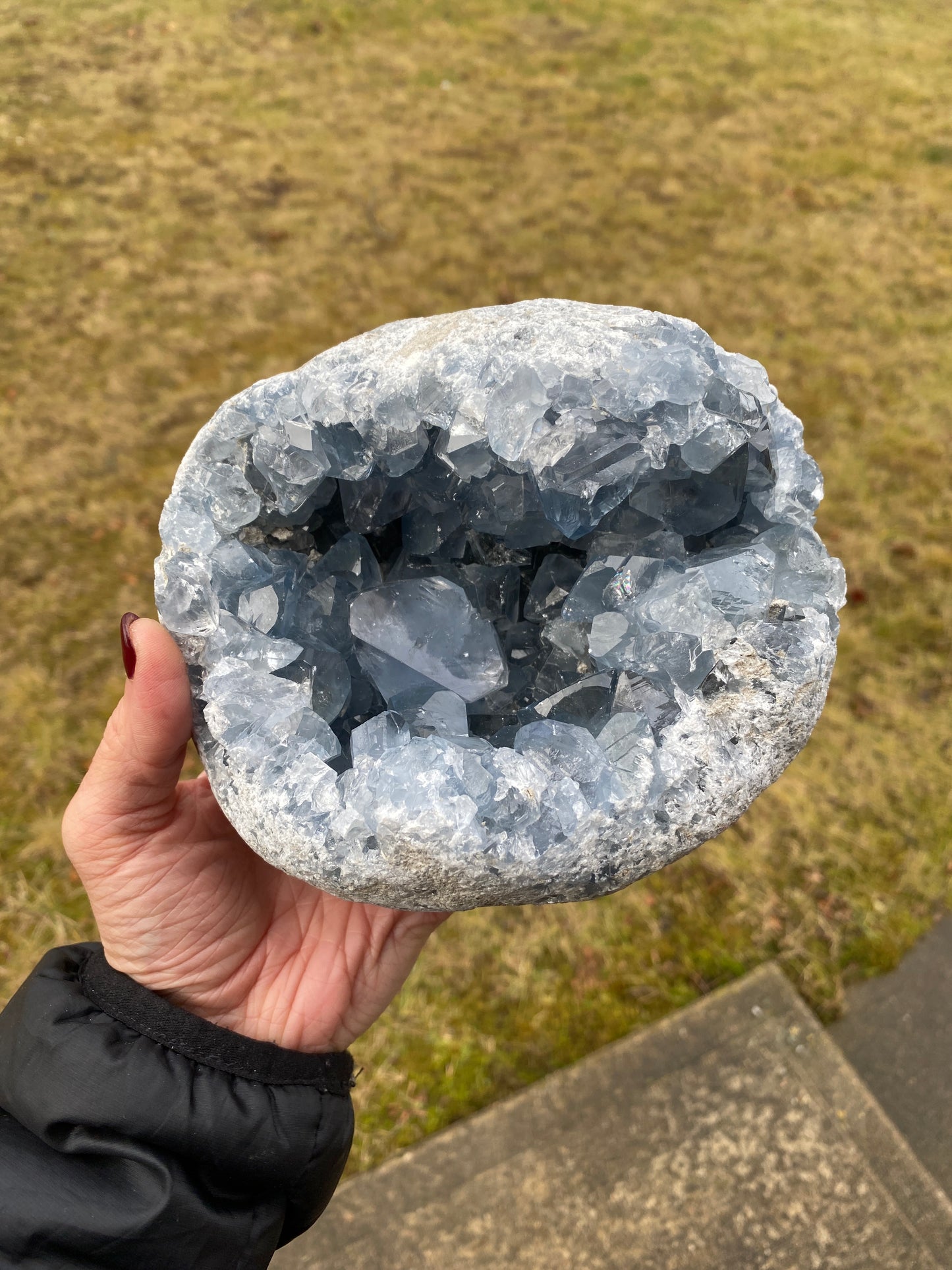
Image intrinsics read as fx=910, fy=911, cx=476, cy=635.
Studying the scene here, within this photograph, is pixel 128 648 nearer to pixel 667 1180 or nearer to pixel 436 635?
pixel 436 635

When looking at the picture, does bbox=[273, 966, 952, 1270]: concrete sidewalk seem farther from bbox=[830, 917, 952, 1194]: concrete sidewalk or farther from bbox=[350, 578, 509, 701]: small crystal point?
bbox=[350, 578, 509, 701]: small crystal point

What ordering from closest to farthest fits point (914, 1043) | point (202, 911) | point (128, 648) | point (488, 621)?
point (128, 648) → point (488, 621) → point (202, 911) → point (914, 1043)

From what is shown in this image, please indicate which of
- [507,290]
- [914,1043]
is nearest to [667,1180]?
[914,1043]

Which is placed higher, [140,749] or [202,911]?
[140,749]

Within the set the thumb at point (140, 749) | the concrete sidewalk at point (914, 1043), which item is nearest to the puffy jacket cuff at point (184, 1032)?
the thumb at point (140, 749)

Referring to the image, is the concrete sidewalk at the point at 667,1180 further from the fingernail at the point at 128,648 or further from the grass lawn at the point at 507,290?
the fingernail at the point at 128,648

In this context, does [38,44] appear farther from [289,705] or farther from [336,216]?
[289,705]
